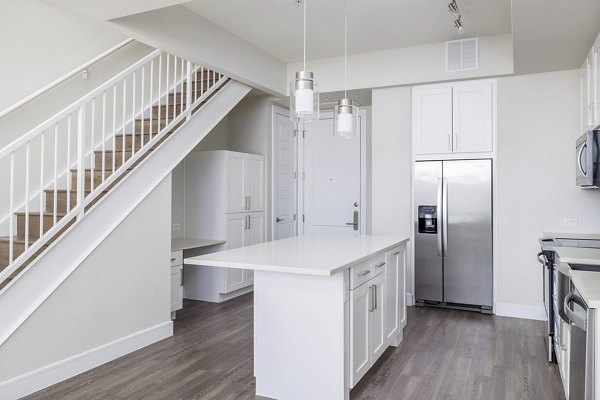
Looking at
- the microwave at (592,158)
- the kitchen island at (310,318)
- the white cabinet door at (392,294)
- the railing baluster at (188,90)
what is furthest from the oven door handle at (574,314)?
the railing baluster at (188,90)

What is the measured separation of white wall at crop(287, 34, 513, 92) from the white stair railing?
4.71ft

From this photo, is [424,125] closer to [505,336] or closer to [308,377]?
[505,336]

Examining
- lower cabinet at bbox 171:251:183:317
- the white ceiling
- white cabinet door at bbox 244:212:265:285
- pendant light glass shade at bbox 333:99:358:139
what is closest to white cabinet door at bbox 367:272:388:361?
pendant light glass shade at bbox 333:99:358:139

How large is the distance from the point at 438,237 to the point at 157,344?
10.3ft

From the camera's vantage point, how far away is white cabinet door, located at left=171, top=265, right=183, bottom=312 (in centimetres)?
461

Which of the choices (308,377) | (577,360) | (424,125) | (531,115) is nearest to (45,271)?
(308,377)

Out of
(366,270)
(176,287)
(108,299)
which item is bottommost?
(176,287)

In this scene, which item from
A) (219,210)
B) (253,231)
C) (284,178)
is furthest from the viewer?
(284,178)

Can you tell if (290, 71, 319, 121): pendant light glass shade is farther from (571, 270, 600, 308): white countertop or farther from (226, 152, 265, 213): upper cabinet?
(226, 152, 265, 213): upper cabinet

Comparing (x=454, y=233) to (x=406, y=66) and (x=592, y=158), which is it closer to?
(x=406, y=66)

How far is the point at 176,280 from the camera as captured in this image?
4.69m

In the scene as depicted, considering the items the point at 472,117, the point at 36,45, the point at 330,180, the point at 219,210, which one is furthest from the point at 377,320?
the point at 36,45

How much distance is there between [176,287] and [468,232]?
320 cm

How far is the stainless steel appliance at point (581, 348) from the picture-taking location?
6.02 ft
